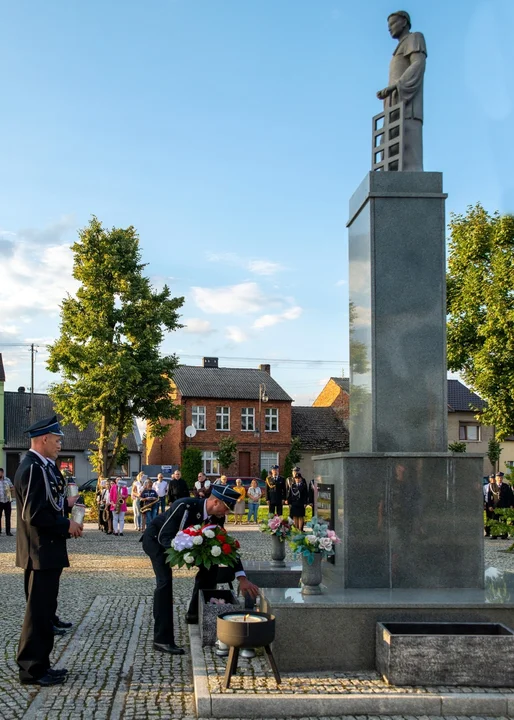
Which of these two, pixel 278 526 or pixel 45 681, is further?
pixel 278 526

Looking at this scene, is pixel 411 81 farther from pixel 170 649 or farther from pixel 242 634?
pixel 170 649

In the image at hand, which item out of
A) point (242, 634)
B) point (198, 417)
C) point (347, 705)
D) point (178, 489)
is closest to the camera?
point (347, 705)

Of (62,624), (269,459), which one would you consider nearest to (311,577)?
(62,624)

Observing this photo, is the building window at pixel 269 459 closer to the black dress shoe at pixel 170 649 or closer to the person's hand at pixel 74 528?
the black dress shoe at pixel 170 649

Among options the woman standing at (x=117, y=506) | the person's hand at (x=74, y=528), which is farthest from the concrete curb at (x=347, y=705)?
the woman standing at (x=117, y=506)

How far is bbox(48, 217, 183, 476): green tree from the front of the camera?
31.1 m

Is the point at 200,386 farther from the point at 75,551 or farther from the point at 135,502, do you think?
the point at 75,551

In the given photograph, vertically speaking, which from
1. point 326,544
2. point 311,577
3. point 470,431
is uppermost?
point 470,431

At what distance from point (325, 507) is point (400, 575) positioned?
120 cm

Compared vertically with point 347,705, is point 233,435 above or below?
above

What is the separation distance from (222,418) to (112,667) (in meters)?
52.4

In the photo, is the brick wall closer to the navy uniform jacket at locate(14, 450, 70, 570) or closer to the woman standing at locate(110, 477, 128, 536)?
the woman standing at locate(110, 477, 128, 536)

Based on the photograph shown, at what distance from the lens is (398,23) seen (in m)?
10.0

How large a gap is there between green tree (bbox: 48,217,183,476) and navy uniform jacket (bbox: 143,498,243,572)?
74.9ft
